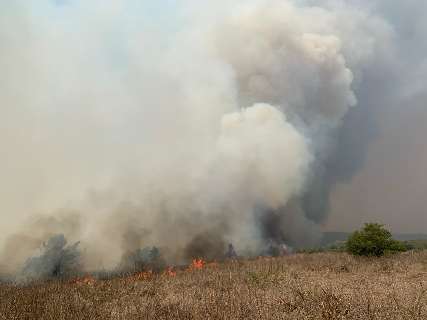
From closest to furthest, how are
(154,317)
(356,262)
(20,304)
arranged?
(154,317)
(20,304)
(356,262)

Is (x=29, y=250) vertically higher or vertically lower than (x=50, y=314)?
higher

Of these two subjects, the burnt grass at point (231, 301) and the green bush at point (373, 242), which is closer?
the burnt grass at point (231, 301)

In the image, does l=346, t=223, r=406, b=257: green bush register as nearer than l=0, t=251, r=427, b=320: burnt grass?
No

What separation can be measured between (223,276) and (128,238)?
28571 mm

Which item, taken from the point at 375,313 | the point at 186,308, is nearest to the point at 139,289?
the point at 186,308

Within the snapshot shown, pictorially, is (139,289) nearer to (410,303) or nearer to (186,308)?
(186,308)

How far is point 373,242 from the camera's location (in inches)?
870

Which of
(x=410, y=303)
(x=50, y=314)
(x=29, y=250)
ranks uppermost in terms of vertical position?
(x=29, y=250)

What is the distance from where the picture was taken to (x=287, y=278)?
44.7ft

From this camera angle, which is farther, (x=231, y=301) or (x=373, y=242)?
(x=373, y=242)

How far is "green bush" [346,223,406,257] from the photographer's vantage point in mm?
22016

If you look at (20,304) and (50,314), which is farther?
(20,304)

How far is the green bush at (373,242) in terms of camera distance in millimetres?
22016

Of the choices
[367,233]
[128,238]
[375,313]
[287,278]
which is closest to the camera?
[375,313]
